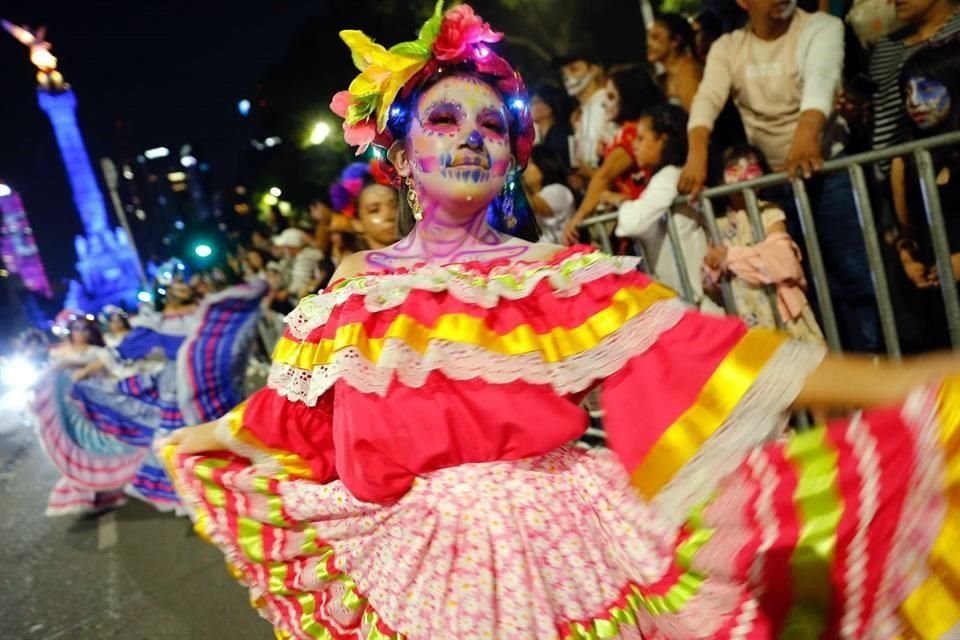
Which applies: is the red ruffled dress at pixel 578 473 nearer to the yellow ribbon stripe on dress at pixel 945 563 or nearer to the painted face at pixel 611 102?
the yellow ribbon stripe on dress at pixel 945 563

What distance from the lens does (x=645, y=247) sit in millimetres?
3611

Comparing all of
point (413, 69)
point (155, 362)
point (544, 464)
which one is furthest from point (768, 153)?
point (155, 362)

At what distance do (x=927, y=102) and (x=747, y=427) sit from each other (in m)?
2.13

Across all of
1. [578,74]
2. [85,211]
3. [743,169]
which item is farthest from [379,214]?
[85,211]

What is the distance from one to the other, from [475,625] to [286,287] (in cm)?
698

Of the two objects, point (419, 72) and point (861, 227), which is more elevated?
point (419, 72)

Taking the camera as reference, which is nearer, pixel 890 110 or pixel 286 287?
pixel 890 110

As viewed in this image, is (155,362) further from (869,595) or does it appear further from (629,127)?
(869,595)

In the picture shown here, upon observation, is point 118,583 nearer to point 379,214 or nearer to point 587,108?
point 379,214

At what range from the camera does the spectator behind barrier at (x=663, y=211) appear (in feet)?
11.3

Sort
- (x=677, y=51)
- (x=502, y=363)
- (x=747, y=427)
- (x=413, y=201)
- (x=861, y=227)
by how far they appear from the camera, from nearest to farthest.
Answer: (x=747, y=427), (x=502, y=363), (x=413, y=201), (x=861, y=227), (x=677, y=51)

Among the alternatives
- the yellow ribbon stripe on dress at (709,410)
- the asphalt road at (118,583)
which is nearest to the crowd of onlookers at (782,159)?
the yellow ribbon stripe on dress at (709,410)

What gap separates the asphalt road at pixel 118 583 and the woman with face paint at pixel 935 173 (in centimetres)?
329

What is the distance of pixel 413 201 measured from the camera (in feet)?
6.06
